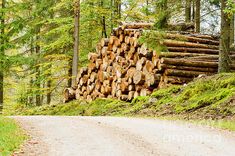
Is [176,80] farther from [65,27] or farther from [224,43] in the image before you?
[65,27]

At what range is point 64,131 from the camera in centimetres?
1110

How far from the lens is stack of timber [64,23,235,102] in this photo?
18453mm

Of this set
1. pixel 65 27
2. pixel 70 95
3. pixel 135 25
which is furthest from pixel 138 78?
pixel 65 27

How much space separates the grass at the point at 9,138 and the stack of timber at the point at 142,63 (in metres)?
8.33

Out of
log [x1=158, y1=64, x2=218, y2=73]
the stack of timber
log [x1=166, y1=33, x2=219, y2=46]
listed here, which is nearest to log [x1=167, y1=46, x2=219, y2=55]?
the stack of timber

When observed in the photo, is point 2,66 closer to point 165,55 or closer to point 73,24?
point 73,24

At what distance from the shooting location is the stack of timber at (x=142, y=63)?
18453 mm

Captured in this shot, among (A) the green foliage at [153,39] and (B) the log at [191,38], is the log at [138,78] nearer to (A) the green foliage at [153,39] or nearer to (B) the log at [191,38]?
(A) the green foliage at [153,39]

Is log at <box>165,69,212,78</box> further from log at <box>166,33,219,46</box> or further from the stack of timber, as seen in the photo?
log at <box>166,33,219,46</box>

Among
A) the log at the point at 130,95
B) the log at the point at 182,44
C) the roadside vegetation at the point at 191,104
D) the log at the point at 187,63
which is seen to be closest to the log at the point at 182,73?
the log at the point at 187,63

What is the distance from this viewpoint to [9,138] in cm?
951

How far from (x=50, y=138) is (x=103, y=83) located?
39.1 ft

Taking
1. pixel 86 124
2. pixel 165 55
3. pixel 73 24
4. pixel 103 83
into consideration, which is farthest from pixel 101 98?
pixel 86 124

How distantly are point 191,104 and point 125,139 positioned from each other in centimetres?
622
